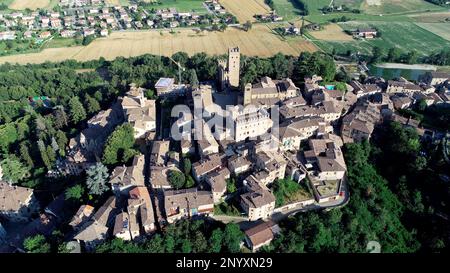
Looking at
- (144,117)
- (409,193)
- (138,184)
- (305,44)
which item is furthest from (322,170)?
(305,44)

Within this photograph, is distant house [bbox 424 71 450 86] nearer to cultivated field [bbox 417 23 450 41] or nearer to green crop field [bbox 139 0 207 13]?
cultivated field [bbox 417 23 450 41]

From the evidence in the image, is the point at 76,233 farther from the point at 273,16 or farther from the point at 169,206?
the point at 273,16

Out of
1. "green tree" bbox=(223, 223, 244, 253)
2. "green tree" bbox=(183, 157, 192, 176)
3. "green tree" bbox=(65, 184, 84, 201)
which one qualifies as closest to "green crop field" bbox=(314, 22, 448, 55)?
"green tree" bbox=(183, 157, 192, 176)

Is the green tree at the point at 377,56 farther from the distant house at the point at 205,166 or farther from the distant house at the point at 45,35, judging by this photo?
the distant house at the point at 45,35

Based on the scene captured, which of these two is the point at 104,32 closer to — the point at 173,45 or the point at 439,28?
the point at 173,45

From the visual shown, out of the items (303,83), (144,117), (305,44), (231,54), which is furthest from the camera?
(305,44)
